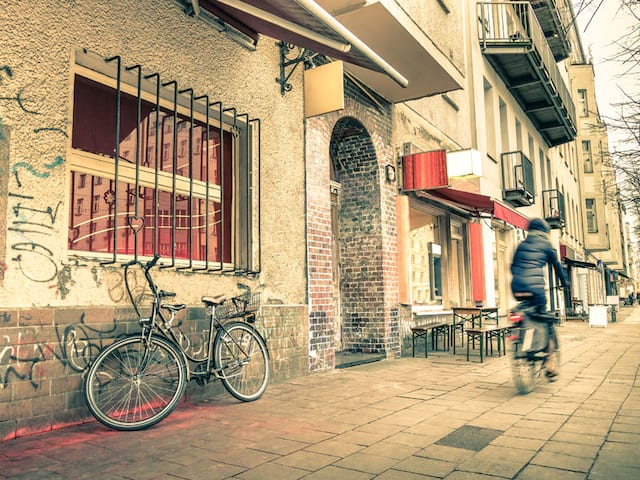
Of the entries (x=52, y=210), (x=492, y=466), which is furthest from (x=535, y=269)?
(x=52, y=210)

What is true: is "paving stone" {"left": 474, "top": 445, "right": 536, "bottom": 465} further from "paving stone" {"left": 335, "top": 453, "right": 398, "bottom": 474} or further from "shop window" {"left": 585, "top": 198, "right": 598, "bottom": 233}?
"shop window" {"left": 585, "top": 198, "right": 598, "bottom": 233}

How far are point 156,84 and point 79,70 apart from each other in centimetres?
72

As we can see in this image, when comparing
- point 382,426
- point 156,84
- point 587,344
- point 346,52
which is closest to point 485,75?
point 587,344

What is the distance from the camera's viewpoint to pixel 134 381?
4.11 m

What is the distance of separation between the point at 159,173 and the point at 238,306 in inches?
61.1

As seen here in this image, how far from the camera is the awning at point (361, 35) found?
478cm

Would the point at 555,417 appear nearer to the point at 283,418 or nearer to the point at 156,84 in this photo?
the point at 283,418

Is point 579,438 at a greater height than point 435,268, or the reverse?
point 435,268

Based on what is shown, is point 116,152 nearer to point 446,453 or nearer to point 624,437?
point 446,453

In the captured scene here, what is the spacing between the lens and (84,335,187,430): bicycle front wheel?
3.84 metres

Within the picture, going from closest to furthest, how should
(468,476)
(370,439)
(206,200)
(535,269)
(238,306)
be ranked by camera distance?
(468,476), (370,439), (206,200), (238,306), (535,269)

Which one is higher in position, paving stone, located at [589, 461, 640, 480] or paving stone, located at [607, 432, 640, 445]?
paving stone, located at [589, 461, 640, 480]

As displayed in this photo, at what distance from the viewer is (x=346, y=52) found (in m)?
5.44

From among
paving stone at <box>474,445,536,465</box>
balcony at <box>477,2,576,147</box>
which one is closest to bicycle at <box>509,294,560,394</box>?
paving stone at <box>474,445,536,465</box>
